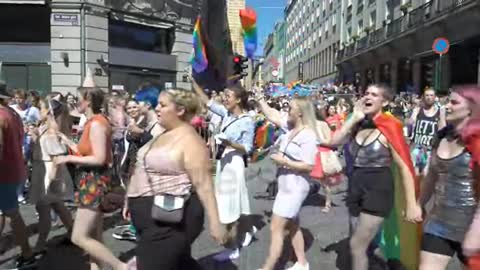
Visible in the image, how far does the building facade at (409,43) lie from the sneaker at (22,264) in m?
14.0

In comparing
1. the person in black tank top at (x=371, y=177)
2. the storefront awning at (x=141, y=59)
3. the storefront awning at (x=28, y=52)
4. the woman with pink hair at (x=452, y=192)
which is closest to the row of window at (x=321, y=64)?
the storefront awning at (x=141, y=59)

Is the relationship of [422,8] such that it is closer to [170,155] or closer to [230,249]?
[230,249]

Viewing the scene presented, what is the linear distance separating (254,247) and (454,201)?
304 cm

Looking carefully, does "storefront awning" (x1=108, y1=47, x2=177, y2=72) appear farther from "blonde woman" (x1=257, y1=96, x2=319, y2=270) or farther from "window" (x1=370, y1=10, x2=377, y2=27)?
"window" (x1=370, y1=10, x2=377, y2=27)

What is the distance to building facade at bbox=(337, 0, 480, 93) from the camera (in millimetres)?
26459

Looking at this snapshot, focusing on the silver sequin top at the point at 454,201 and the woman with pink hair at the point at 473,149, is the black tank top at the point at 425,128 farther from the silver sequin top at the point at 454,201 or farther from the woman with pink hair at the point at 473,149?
the woman with pink hair at the point at 473,149

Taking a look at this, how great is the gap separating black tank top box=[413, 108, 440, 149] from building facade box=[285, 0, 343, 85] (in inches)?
1977

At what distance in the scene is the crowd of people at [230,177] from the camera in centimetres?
329

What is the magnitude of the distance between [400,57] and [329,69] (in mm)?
25668

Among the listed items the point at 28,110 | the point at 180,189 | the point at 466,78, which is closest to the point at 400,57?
the point at 466,78

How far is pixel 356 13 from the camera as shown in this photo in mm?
50344

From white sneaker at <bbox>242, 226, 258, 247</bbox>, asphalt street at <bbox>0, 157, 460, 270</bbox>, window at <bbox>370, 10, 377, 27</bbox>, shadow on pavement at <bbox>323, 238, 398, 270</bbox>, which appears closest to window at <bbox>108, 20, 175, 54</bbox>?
asphalt street at <bbox>0, 157, 460, 270</bbox>

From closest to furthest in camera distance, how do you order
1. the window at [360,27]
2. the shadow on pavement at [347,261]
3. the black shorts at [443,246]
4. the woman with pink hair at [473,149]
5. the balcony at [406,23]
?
the woman with pink hair at [473,149] < the black shorts at [443,246] < the shadow on pavement at [347,261] < the balcony at [406,23] < the window at [360,27]

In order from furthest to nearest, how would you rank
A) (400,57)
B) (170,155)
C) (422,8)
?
(400,57), (422,8), (170,155)
